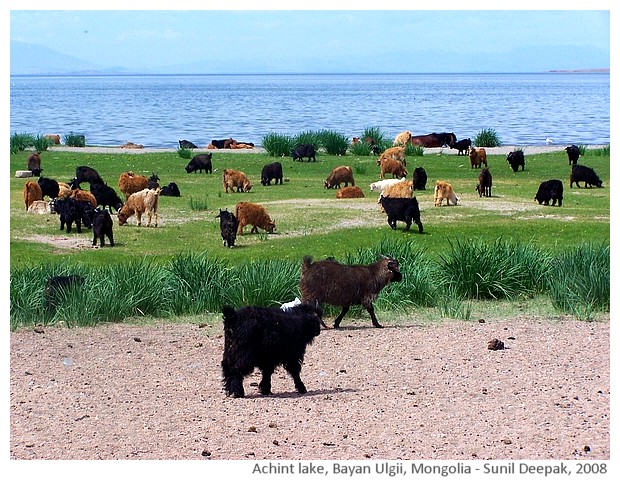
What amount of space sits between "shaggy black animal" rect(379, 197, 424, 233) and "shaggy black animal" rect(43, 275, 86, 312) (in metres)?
8.00

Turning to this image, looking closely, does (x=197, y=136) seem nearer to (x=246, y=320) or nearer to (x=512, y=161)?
(x=512, y=161)

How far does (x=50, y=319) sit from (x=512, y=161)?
19.3 m

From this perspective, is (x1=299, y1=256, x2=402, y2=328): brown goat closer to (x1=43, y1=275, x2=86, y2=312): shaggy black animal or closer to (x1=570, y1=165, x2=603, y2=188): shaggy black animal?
(x1=43, y1=275, x2=86, y2=312): shaggy black animal

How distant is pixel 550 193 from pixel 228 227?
299 inches

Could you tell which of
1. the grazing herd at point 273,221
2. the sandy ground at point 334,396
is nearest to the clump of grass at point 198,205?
the grazing herd at point 273,221

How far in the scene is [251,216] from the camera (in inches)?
674

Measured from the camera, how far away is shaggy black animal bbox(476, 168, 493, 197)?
21922 millimetres

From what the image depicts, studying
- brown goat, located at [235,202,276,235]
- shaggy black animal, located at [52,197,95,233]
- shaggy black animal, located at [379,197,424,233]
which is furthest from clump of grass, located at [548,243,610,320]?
shaggy black animal, located at [52,197,95,233]

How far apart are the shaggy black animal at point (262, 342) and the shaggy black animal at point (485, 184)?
603 inches

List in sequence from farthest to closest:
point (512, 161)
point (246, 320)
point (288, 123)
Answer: point (288, 123)
point (512, 161)
point (246, 320)

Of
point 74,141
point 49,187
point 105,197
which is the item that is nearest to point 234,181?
point 105,197

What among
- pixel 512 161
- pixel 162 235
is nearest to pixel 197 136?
pixel 512 161

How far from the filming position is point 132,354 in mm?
8484

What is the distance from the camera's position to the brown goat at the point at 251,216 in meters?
17.1
